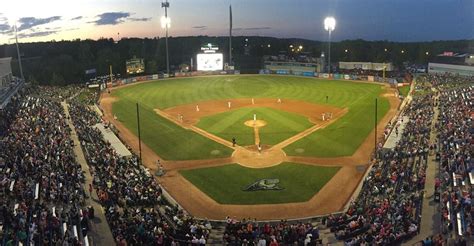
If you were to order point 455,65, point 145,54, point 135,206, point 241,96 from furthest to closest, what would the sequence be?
point 145,54, point 455,65, point 241,96, point 135,206

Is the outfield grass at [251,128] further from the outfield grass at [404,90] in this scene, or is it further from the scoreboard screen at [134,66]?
the scoreboard screen at [134,66]

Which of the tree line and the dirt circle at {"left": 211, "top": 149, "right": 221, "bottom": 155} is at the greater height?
the tree line

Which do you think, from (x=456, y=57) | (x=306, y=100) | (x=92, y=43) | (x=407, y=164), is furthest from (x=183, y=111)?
(x=92, y=43)

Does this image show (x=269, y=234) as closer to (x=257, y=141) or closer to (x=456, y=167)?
(x=456, y=167)

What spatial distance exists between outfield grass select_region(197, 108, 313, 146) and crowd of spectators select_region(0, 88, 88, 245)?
14.8 metres

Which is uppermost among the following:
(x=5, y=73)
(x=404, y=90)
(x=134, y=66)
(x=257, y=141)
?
(x=134, y=66)

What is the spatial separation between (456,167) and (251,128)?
22.2m

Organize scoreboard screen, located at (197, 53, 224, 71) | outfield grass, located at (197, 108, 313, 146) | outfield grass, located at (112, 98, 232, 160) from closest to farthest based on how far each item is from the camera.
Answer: outfield grass, located at (112, 98, 232, 160) → outfield grass, located at (197, 108, 313, 146) → scoreboard screen, located at (197, 53, 224, 71)

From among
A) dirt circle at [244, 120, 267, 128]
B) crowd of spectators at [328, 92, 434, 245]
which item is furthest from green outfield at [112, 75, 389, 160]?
crowd of spectators at [328, 92, 434, 245]

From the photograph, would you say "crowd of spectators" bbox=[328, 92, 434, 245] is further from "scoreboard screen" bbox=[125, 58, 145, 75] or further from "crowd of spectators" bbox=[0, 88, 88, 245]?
"scoreboard screen" bbox=[125, 58, 145, 75]

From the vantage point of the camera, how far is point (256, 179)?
3053 cm

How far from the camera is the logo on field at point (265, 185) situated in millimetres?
28953

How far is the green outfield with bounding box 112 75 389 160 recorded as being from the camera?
125ft

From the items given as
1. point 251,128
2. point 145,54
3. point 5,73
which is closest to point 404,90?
point 251,128
